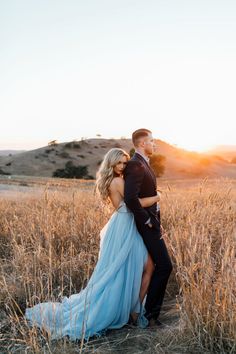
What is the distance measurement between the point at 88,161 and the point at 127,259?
68.1 meters

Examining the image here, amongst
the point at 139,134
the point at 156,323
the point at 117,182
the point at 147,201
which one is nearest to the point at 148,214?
the point at 147,201

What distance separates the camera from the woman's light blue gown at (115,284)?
428cm

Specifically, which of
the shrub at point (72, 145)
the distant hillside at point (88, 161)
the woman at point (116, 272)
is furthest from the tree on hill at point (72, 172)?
the woman at point (116, 272)

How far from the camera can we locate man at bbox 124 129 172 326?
4211 mm

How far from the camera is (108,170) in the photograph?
14.3 ft

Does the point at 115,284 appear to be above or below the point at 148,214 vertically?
below

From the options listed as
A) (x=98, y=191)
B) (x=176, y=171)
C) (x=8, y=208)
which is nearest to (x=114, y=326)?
(x=98, y=191)

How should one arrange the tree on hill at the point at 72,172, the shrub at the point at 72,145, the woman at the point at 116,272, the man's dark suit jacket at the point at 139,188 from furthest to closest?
1. the shrub at the point at 72,145
2. the tree on hill at the point at 72,172
3. the woman at the point at 116,272
4. the man's dark suit jacket at the point at 139,188

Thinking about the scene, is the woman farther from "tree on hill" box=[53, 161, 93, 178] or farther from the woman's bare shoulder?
"tree on hill" box=[53, 161, 93, 178]

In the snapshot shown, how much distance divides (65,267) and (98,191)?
1.45 m

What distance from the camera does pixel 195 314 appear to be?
3545 mm

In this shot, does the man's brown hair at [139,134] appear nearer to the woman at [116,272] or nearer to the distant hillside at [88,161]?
the woman at [116,272]

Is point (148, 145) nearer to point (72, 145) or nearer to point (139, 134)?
point (139, 134)

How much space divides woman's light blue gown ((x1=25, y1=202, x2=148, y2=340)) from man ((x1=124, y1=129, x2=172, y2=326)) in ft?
0.41
